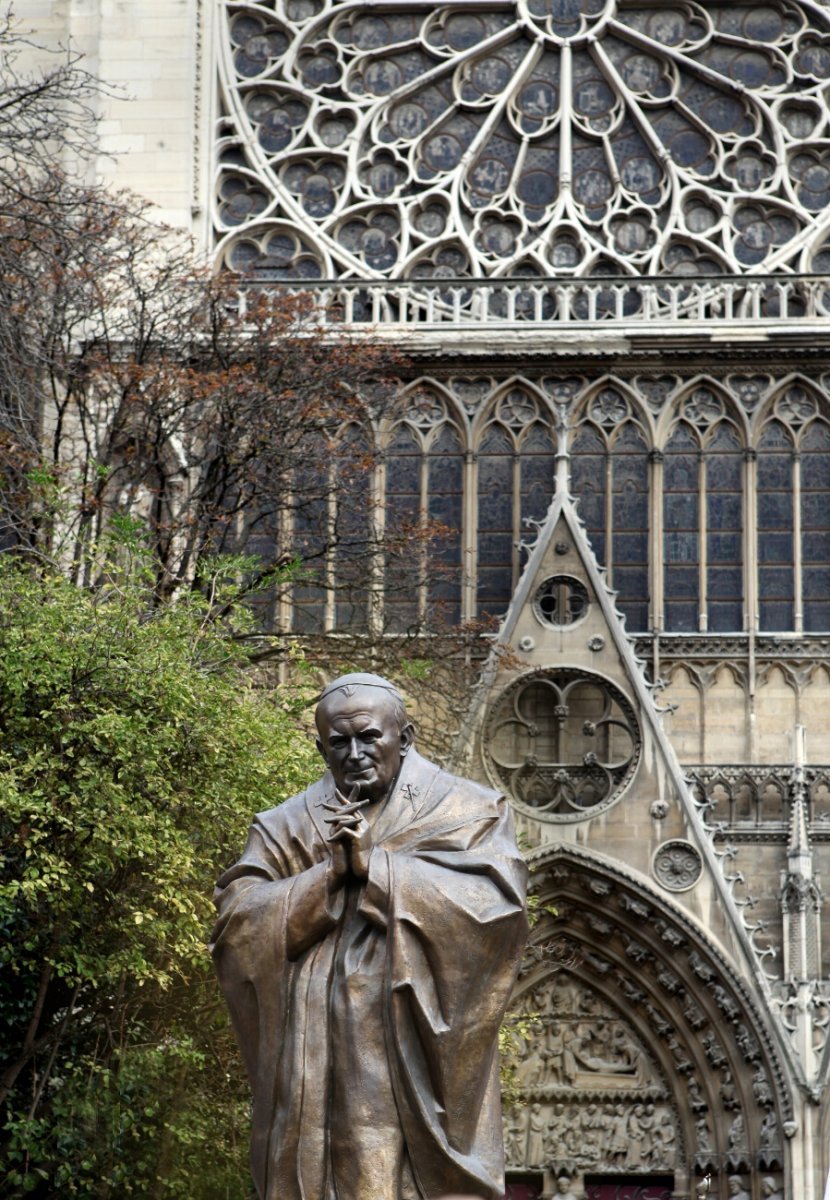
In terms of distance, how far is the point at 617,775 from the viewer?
25.1 meters

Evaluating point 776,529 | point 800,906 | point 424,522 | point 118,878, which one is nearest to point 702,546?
point 776,529

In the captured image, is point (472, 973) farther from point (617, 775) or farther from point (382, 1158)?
Result: point (617, 775)

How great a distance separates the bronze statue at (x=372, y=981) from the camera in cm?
730

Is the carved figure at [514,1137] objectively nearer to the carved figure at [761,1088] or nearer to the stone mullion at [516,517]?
the carved figure at [761,1088]

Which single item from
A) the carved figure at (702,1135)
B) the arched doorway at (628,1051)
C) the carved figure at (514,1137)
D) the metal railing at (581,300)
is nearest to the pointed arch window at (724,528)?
the metal railing at (581,300)

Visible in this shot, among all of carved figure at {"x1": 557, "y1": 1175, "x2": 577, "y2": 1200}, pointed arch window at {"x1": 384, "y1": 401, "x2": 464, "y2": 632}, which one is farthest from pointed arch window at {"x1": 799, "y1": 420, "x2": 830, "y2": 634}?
carved figure at {"x1": 557, "y1": 1175, "x2": 577, "y2": 1200}

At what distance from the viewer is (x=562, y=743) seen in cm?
2556

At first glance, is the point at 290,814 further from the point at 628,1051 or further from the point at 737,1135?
the point at 628,1051

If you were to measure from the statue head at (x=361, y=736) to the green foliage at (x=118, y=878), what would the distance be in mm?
8826

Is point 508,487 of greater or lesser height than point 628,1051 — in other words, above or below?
above

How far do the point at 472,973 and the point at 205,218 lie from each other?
2157cm

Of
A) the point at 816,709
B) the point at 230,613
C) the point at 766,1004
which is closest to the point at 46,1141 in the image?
the point at 230,613

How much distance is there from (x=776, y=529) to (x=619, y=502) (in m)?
1.59

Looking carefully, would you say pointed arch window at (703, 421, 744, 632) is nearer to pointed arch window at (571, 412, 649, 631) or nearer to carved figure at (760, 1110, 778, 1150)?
pointed arch window at (571, 412, 649, 631)
